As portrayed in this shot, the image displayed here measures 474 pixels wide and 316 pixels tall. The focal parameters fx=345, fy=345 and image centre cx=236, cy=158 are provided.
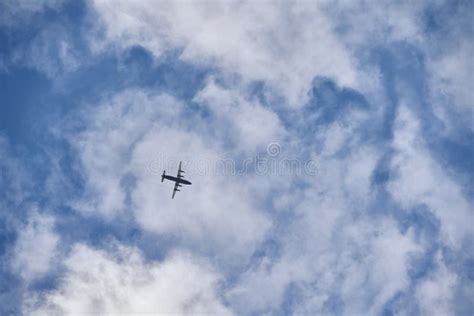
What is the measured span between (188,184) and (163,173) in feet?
51.1

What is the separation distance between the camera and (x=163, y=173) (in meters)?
187

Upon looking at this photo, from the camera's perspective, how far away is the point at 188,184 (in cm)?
18312
